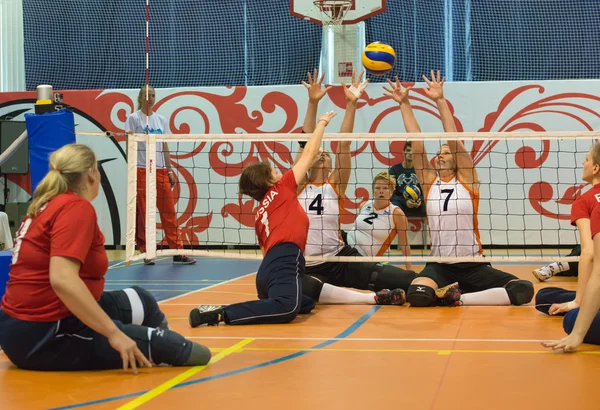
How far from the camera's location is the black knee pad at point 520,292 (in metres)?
6.02

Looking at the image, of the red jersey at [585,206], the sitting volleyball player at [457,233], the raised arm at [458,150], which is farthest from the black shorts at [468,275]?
the red jersey at [585,206]

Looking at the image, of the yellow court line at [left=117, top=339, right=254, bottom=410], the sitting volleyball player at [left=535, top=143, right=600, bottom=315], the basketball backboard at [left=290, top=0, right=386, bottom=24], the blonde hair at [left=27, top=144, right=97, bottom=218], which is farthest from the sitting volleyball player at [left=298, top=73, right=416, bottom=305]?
the basketball backboard at [left=290, top=0, right=386, bottom=24]

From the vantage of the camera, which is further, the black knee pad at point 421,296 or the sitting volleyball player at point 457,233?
the sitting volleyball player at point 457,233

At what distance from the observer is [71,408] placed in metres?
2.98

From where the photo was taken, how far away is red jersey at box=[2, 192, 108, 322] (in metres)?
3.32

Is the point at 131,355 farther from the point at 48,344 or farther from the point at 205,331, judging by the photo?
the point at 205,331

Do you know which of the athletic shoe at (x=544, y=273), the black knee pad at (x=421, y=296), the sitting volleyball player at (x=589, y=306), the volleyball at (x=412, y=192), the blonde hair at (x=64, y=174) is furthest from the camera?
the volleyball at (x=412, y=192)

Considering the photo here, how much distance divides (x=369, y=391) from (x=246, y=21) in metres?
13.2

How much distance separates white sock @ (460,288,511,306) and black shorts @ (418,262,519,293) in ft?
0.58

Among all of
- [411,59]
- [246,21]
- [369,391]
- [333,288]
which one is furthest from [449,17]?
[369,391]

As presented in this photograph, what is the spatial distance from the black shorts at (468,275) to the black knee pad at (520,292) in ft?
0.56

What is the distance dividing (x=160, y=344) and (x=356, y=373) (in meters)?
0.91

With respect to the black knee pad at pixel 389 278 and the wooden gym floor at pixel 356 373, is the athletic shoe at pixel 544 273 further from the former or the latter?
the wooden gym floor at pixel 356 373

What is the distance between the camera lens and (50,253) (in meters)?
3.35
